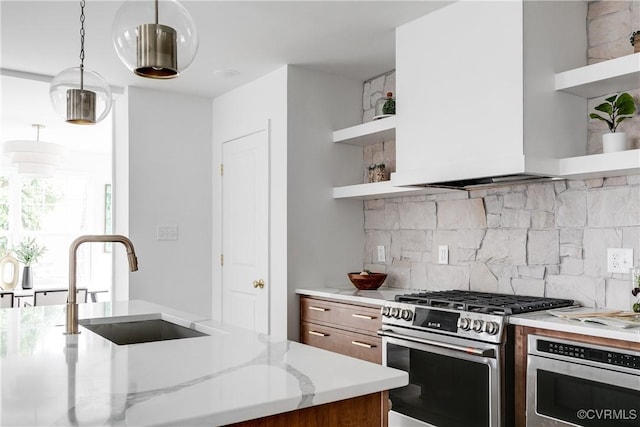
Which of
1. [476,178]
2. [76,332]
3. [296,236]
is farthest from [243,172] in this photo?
[76,332]

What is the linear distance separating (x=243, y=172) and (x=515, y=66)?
2.42m

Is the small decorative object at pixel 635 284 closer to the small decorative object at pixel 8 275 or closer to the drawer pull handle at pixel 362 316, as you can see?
the drawer pull handle at pixel 362 316

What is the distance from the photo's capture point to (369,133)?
3.70 meters

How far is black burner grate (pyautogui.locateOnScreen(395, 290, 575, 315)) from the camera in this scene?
8.26 feet

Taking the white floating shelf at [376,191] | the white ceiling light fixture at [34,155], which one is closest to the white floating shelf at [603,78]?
the white floating shelf at [376,191]

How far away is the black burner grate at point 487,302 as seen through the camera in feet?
8.26

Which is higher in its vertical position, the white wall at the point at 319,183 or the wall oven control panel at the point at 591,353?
the white wall at the point at 319,183

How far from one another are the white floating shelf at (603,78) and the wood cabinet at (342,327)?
1559 millimetres

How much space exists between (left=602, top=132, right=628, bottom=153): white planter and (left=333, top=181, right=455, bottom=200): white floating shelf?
102 cm

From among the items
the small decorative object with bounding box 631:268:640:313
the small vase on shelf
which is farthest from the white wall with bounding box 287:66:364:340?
the small vase on shelf

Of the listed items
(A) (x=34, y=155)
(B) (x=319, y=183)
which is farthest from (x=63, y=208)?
(B) (x=319, y=183)

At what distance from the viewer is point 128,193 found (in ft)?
14.5

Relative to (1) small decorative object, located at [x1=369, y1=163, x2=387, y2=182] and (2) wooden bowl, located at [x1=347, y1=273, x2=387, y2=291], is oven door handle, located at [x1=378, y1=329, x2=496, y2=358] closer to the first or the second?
(2) wooden bowl, located at [x1=347, y1=273, x2=387, y2=291]

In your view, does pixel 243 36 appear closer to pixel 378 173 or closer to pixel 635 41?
pixel 378 173
